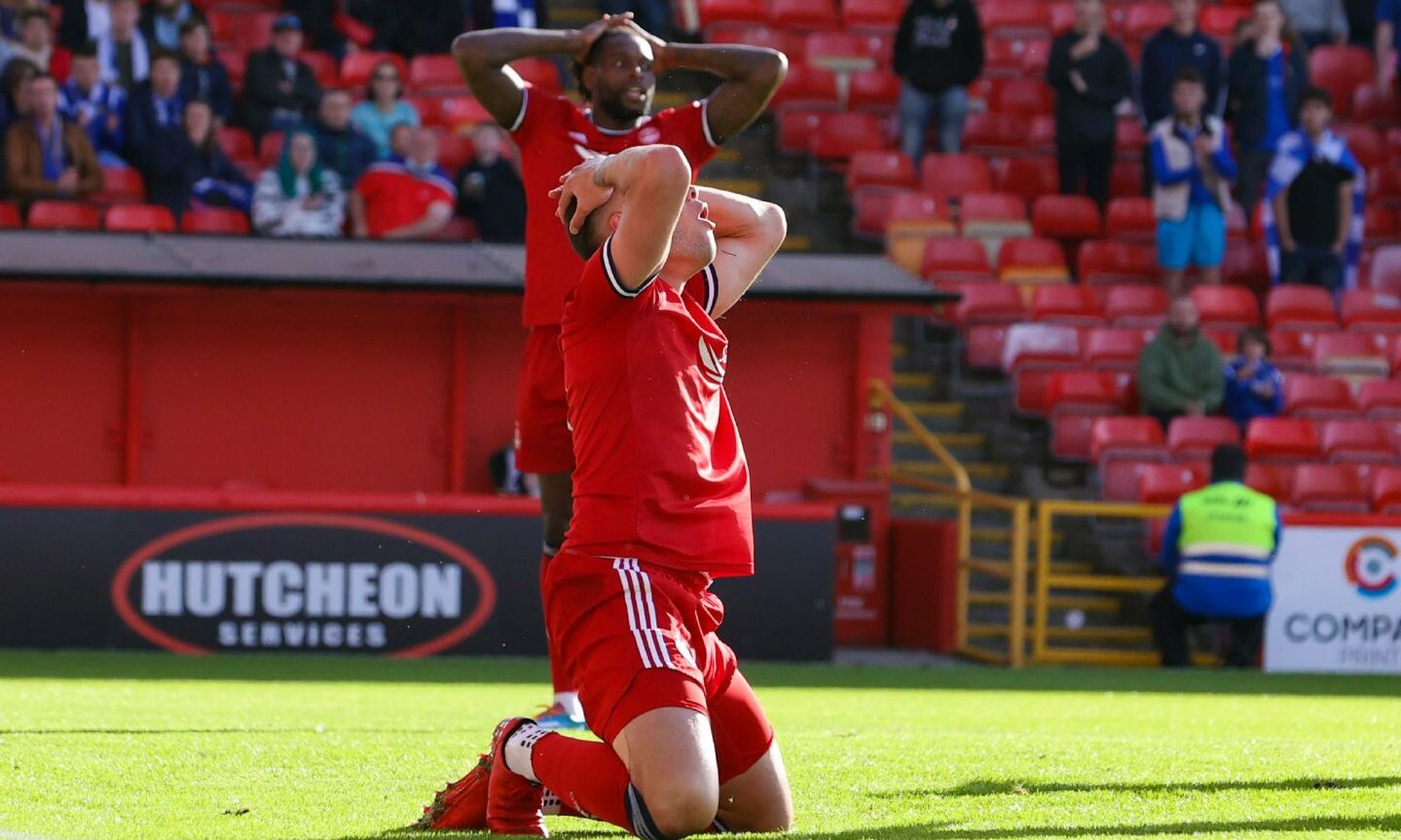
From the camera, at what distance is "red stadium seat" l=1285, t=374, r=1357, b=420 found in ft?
55.6

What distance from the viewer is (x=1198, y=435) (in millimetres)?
16047

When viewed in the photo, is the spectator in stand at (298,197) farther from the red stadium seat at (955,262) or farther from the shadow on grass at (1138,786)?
the shadow on grass at (1138,786)

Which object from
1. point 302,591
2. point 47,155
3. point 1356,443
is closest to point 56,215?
point 47,155

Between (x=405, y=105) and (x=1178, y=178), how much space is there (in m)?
6.35

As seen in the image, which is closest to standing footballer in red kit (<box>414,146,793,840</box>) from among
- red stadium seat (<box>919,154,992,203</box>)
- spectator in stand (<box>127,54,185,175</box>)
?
spectator in stand (<box>127,54,185,175</box>)

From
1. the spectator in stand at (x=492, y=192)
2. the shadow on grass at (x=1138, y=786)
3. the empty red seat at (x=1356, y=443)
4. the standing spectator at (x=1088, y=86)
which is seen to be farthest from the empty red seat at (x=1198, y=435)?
the shadow on grass at (x=1138, y=786)

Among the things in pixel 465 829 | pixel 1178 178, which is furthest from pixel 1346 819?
pixel 1178 178

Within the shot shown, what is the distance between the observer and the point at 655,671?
531 cm

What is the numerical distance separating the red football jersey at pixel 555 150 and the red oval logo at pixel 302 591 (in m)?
5.53

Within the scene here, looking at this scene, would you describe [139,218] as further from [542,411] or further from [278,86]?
[542,411]

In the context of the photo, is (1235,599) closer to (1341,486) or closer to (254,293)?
(1341,486)

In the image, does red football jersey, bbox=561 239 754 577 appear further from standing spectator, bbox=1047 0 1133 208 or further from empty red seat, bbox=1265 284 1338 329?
standing spectator, bbox=1047 0 1133 208

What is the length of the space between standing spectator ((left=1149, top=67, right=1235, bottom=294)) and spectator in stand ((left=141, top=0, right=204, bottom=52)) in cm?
801

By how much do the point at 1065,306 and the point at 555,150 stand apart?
1024 cm
